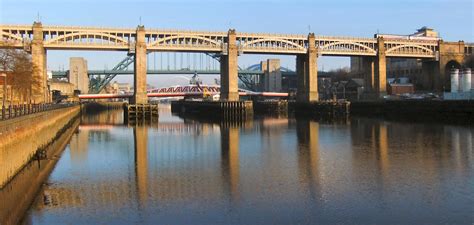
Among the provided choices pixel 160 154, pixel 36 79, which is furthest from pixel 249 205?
pixel 36 79

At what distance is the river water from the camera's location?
57.7ft

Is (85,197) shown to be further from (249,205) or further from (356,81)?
(356,81)

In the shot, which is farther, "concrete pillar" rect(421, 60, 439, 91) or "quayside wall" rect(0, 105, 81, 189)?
"concrete pillar" rect(421, 60, 439, 91)

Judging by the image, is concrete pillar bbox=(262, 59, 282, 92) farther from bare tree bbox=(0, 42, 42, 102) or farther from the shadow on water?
the shadow on water

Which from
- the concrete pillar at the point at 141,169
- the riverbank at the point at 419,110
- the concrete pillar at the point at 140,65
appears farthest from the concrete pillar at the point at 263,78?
the concrete pillar at the point at 141,169

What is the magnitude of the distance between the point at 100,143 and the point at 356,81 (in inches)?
3889

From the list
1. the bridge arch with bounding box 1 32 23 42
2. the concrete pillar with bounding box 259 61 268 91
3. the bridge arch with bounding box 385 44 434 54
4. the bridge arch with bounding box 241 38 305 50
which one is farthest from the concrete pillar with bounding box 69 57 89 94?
the bridge arch with bounding box 385 44 434 54

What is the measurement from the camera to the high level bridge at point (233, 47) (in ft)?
264

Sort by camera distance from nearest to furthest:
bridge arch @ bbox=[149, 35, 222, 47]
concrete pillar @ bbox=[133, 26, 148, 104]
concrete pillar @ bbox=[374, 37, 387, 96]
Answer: concrete pillar @ bbox=[133, 26, 148, 104] → bridge arch @ bbox=[149, 35, 222, 47] → concrete pillar @ bbox=[374, 37, 387, 96]

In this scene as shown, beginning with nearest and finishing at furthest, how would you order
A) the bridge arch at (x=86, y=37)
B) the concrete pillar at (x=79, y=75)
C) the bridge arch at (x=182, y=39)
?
the bridge arch at (x=86, y=37), the bridge arch at (x=182, y=39), the concrete pillar at (x=79, y=75)

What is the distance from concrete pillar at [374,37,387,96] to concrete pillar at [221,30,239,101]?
30.4m

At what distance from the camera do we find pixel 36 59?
79.6 m

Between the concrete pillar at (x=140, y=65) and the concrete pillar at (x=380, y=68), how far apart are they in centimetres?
4712

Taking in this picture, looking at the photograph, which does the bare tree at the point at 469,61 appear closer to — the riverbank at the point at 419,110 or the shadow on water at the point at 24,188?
the riverbank at the point at 419,110
